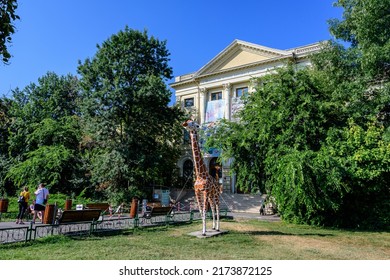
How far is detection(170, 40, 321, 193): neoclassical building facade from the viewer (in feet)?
109

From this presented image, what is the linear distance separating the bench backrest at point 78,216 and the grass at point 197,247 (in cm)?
89

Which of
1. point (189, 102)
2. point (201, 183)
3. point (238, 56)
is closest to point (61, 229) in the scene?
point (201, 183)

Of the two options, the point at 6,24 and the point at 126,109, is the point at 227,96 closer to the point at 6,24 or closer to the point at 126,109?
the point at 126,109

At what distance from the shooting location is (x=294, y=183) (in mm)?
14617

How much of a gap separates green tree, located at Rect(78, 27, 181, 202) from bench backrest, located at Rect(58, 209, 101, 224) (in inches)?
500

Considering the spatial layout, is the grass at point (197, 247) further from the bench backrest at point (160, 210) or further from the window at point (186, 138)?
the window at point (186, 138)

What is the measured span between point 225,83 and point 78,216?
27.1 m

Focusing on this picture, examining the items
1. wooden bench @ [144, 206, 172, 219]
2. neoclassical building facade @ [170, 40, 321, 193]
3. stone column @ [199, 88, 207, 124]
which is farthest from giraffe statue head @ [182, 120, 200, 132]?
stone column @ [199, 88, 207, 124]

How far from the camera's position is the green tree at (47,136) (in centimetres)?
2564

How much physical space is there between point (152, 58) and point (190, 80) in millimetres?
11430

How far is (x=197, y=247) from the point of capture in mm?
9594

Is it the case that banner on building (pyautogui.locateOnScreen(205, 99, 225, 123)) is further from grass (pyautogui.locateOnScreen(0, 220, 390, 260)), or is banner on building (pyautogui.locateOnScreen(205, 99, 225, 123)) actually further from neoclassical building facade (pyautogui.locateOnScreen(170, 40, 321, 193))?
grass (pyautogui.locateOnScreen(0, 220, 390, 260))

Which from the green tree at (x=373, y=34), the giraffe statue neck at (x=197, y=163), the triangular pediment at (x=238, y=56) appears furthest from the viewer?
the triangular pediment at (x=238, y=56)

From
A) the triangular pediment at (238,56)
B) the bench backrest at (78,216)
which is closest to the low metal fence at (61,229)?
the bench backrest at (78,216)
